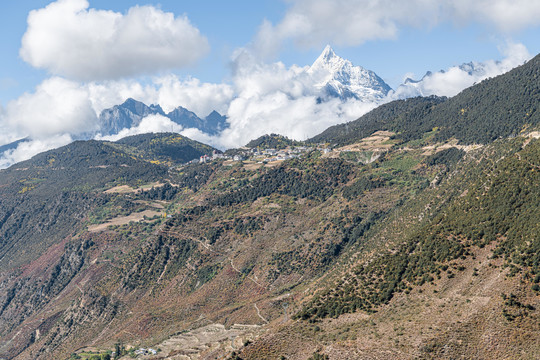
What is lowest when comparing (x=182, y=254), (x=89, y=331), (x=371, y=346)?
(x=371, y=346)

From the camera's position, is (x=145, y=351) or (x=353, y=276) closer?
(x=353, y=276)

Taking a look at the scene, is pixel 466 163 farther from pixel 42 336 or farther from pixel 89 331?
pixel 42 336

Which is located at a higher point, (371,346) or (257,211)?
(257,211)

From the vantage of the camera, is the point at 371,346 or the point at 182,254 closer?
the point at 371,346

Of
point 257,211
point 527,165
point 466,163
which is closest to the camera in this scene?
point 527,165

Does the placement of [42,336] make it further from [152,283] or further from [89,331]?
[152,283]

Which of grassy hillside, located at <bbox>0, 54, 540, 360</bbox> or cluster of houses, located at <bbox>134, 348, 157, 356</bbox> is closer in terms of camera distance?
grassy hillside, located at <bbox>0, 54, 540, 360</bbox>

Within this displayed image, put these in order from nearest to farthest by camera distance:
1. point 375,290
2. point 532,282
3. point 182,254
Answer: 1. point 532,282
2. point 375,290
3. point 182,254

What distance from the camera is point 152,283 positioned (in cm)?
17162

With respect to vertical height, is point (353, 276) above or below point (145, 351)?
above

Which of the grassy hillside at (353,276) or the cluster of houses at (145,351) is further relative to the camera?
the cluster of houses at (145,351)

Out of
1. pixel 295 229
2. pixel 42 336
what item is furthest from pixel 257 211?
pixel 42 336

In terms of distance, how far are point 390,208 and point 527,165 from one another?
208 ft

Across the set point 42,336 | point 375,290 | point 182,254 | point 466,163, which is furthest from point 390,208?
point 42,336
